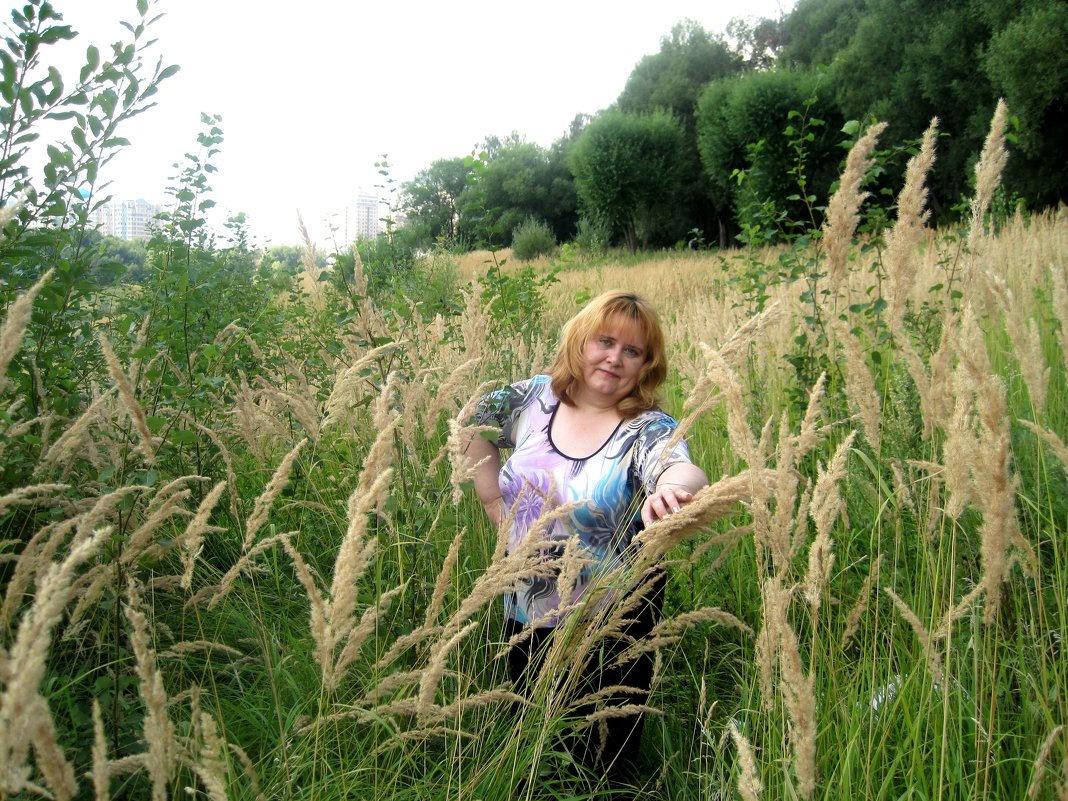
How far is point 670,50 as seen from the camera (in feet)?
126

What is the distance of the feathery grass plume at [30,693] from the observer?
24.4 inches

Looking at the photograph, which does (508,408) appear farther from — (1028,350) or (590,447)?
(1028,350)

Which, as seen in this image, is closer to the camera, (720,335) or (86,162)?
(86,162)

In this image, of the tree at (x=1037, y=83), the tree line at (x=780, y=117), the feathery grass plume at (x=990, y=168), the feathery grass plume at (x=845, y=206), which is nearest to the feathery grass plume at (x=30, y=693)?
the feathery grass plume at (x=845, y=206)

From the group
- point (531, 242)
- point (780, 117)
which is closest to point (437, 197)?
point (531, 242)

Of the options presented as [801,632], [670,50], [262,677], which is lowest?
[801,632]

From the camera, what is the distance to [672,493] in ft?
4.75

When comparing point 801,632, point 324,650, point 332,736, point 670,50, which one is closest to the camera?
point 324,650

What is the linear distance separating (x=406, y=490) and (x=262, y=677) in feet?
1.83

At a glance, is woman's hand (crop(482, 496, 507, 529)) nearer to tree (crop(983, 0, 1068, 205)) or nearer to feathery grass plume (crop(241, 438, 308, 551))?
feathery grass plume (crop(241, 438, 308, 551))

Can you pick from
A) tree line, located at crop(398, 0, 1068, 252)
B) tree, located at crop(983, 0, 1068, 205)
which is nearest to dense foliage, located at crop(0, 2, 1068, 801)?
tree line, located at crop(398, 0, 1068, 252)

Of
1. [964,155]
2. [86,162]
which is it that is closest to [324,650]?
[86,162]

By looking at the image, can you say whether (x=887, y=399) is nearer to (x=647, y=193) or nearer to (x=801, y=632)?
(x=801, y=632)

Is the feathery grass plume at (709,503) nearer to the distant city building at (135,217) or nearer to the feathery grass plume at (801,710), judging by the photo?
the feathery grass plume at (801,710)
